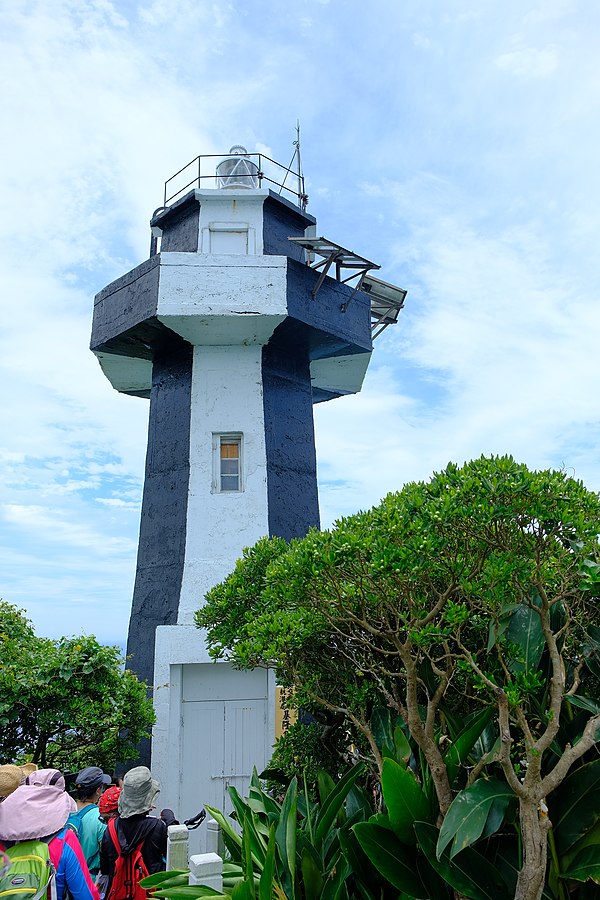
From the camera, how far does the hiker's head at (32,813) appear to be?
3.39 m

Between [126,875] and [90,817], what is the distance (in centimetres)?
58

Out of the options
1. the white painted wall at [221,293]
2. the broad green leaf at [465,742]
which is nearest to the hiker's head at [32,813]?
the broad green leaf at [465,742]

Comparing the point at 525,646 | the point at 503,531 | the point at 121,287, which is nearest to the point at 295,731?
the point at 525,646

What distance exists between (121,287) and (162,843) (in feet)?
28.1

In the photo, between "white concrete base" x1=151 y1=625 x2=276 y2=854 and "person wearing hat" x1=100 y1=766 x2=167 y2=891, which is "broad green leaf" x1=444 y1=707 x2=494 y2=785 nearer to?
"person wearing hat" x1=100 y1=766 x2=167 y2=891

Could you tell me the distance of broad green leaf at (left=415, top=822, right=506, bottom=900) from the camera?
4262 millimetres

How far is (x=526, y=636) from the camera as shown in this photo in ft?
14.9

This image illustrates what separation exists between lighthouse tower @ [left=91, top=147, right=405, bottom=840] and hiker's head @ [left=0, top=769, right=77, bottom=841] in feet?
19.9

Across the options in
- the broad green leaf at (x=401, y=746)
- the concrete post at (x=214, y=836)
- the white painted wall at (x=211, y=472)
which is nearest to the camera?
the broad green leaf at (x=401, y=746)

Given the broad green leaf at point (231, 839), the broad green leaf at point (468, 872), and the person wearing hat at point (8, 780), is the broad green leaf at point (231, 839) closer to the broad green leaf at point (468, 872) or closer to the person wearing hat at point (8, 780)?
the broad green leaf at point (468, 872)

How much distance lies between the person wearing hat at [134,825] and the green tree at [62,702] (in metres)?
2.31

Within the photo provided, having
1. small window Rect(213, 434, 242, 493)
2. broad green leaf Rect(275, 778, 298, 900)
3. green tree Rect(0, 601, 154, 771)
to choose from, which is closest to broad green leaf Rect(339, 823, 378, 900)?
broad green leaf Rect(275, 778, 298, 900)

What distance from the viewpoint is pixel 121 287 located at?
37.5 feet

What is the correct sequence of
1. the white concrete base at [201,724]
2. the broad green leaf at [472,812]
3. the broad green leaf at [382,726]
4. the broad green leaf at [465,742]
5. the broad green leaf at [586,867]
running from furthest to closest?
1. the white concrete base at [201,724]
2. the broad green leaf at [382,726]
3. the broad green leaf at [465,742]
4. the broad green leaf at [586,867]
5. the broad green leaf at [472,812]
